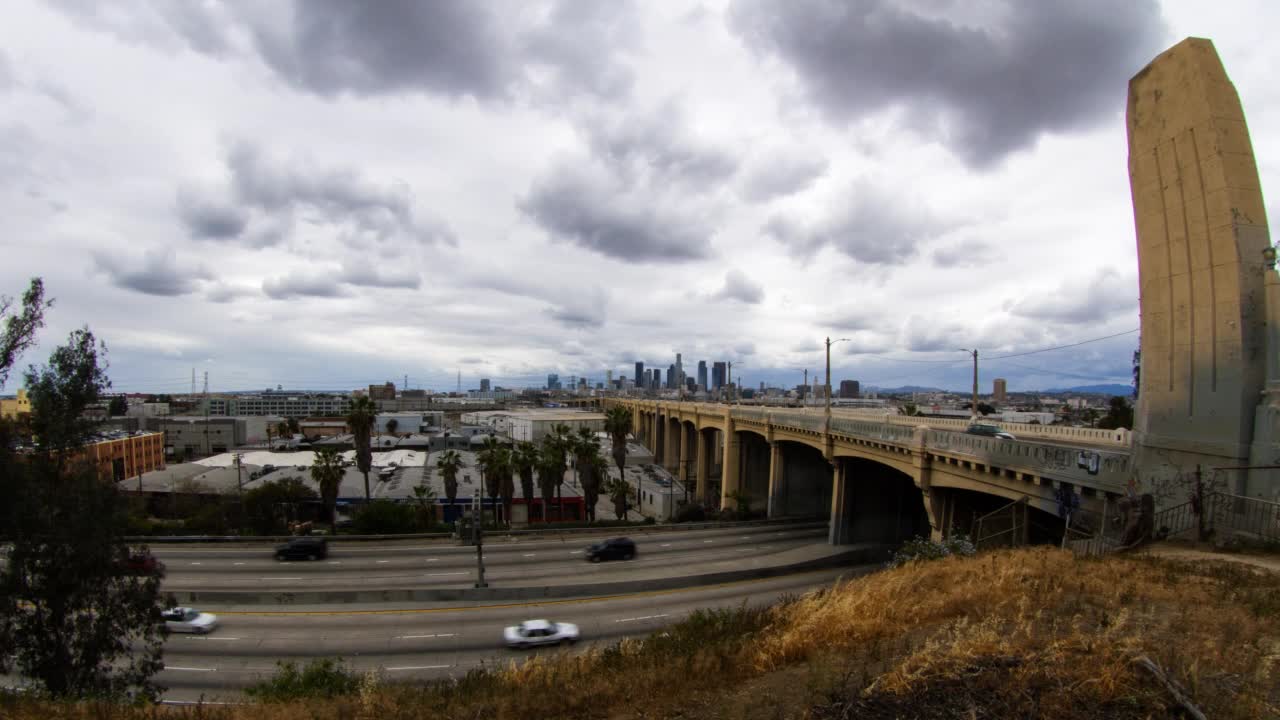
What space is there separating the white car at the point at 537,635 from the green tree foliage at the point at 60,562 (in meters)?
10.1

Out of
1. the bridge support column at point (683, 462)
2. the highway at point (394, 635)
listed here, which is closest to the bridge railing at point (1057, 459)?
the highway at point (394, 635)

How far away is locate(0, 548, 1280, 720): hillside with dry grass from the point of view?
6.61 meters

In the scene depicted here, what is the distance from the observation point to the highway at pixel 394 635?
18.6 m

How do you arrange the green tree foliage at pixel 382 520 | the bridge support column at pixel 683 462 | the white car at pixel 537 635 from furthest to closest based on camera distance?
the bridge support column at pixel 683 462 → the green tree foliage at pixel 382 520 → the white car at pixel 537 635

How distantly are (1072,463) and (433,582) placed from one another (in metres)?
27.6

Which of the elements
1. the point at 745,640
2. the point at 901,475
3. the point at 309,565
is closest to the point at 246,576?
the point at 309,565

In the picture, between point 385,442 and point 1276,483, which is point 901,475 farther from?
point 385,442

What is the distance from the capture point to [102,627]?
13.2 meters

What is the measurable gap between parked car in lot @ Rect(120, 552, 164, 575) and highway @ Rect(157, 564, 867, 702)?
409cm

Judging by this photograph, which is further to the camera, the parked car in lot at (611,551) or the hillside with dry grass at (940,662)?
the parked car in lot at (611,551)

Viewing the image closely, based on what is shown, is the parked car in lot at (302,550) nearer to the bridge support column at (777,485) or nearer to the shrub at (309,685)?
the shrub at (309,685)

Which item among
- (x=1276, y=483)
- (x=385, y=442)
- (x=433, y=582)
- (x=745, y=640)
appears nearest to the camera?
(x=745, y=640)

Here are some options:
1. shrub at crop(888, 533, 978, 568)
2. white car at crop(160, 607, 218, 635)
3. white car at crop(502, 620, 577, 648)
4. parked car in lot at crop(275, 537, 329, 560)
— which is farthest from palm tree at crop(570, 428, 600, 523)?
shrub at crop(888, 533, 978, 568)

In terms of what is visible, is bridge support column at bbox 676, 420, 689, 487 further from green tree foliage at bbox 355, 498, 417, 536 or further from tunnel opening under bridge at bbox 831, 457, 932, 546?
green tree foliage at bbox 355, 498, 417, 536
